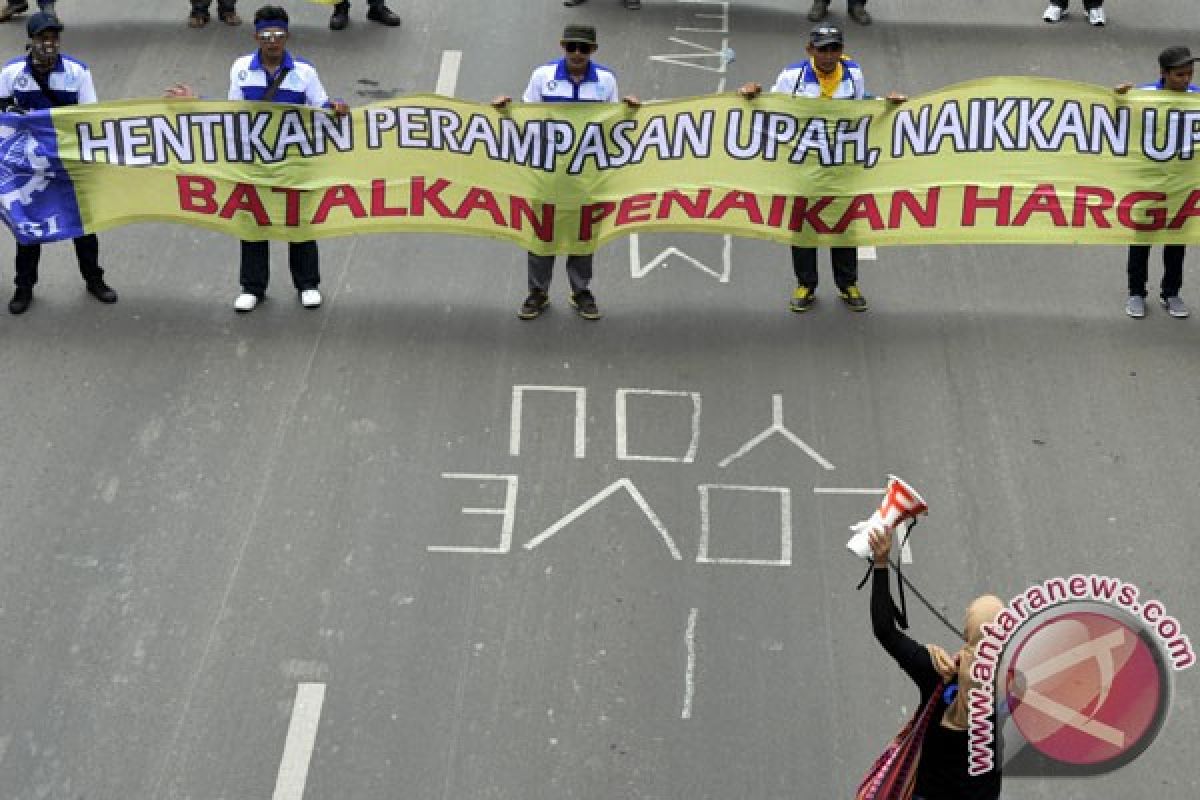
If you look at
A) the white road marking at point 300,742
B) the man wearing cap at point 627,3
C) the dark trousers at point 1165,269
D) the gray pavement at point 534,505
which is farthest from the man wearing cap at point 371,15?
the white road marking at point 300,742

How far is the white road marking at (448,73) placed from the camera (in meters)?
14.8

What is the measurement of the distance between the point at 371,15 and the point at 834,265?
568cm

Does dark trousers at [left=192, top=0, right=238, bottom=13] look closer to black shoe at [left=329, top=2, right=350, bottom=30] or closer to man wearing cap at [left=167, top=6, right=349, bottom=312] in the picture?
black shoe at [left=329, top=2, right=350, bottom=30]

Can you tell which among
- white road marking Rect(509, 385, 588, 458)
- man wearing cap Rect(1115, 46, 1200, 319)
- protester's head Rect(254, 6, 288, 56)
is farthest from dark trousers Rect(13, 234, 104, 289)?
man wearing cap Rect(1115, 46, 1200, 319)

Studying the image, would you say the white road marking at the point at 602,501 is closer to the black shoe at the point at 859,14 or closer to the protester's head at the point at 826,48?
the protester's head at the point at 826,48

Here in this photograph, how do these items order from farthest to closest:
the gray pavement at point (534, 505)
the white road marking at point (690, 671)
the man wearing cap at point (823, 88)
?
1. the man wearing cap at point (823, 88)
2. the white road marking at point (690, 671)
3. the gray pavement at point (534, 505)

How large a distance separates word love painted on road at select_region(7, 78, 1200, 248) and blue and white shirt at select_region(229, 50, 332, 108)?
0.37ft

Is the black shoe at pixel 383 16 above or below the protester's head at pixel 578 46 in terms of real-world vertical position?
below

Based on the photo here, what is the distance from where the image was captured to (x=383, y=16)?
1577cm

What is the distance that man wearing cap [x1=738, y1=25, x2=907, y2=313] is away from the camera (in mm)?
11594

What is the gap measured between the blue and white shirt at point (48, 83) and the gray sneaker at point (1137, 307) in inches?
284

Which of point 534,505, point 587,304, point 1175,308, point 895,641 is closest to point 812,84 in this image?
point 587,304

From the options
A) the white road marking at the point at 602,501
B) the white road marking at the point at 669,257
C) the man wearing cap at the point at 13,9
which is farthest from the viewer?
the man wearing cap at the point at 13,9

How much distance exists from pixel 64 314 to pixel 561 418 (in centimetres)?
365
